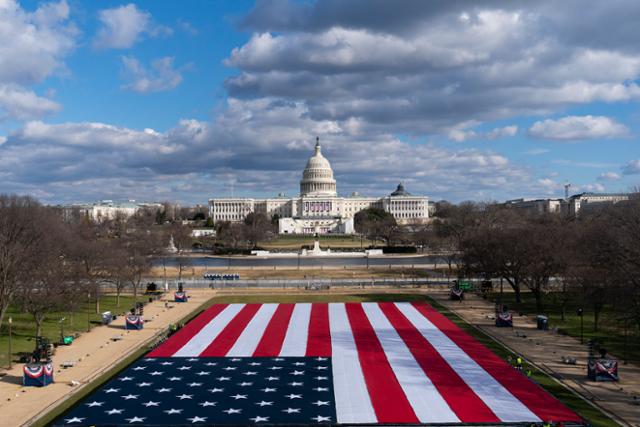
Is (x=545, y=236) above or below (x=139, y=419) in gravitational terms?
above

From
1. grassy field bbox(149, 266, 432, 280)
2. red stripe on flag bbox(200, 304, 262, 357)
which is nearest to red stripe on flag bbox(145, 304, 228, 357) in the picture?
red stripe on flag bbox(200, 304, 262, 357)

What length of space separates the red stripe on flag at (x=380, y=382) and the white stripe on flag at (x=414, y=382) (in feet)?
0.79

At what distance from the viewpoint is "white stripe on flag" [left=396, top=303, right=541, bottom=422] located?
1980 cm

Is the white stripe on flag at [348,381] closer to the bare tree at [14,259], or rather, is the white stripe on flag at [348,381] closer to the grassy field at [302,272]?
the bare tree at [14,259]

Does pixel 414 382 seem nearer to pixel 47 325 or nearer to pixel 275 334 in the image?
pixel 275 334

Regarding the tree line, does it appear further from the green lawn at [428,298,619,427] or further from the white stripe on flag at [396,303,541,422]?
the green lawn at [428,298,619,427]

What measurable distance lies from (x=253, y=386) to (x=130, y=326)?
16.0 metres

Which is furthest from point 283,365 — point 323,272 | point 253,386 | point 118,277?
point 323,272

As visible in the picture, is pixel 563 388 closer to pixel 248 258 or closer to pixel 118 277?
pixel 118 277

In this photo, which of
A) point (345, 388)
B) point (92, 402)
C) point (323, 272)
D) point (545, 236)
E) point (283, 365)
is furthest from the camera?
point (323, 272)

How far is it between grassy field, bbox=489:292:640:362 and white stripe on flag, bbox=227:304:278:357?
58.2 ft

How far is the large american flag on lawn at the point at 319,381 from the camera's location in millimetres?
19750

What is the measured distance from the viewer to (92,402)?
2109 cm

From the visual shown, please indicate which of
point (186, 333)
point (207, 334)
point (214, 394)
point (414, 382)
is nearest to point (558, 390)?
point (414, 382)
